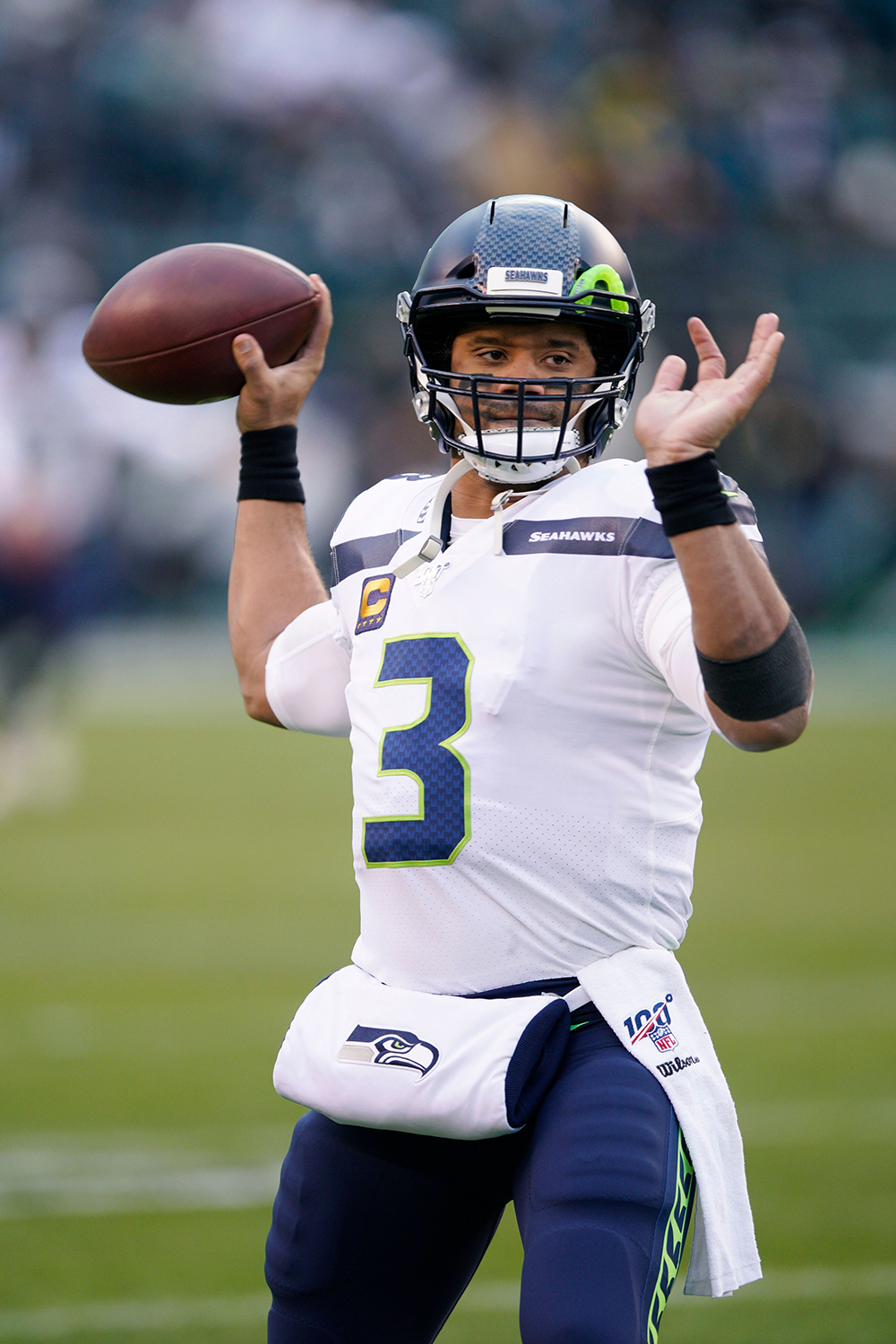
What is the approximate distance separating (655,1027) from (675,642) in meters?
0.46

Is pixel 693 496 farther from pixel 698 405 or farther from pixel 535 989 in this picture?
pixel 535 989

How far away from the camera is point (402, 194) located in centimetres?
1655

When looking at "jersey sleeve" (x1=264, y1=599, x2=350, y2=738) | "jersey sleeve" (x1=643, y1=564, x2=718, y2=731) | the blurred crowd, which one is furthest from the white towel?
the blurred crowd

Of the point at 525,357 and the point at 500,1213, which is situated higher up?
the point at 525,357

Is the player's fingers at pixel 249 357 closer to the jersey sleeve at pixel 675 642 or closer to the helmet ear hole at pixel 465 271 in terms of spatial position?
the helmet ear hole at pixel 465 271

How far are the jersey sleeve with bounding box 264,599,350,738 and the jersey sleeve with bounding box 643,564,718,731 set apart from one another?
55 cm

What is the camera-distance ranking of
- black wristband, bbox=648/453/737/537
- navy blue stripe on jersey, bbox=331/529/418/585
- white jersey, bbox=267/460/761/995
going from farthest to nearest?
navy blue stripe on jersey, bbox=331/529/418/585
white jersey, bbox=267/460/761/995
black wristband, bbox=648/453/737/537

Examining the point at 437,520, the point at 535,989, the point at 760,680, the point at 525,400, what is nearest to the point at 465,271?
the point at 525,400

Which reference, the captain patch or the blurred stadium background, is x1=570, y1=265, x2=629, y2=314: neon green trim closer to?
the captain patch

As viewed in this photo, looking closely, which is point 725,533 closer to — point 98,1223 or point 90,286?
point 98,1223

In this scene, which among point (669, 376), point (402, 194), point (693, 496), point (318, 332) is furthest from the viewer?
point (402, 194)

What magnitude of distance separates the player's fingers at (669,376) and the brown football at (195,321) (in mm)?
815

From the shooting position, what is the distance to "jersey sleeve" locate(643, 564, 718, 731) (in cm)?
196

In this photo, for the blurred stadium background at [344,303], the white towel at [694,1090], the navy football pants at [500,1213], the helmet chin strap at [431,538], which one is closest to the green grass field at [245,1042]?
the blurred stadium background at [344,303]
